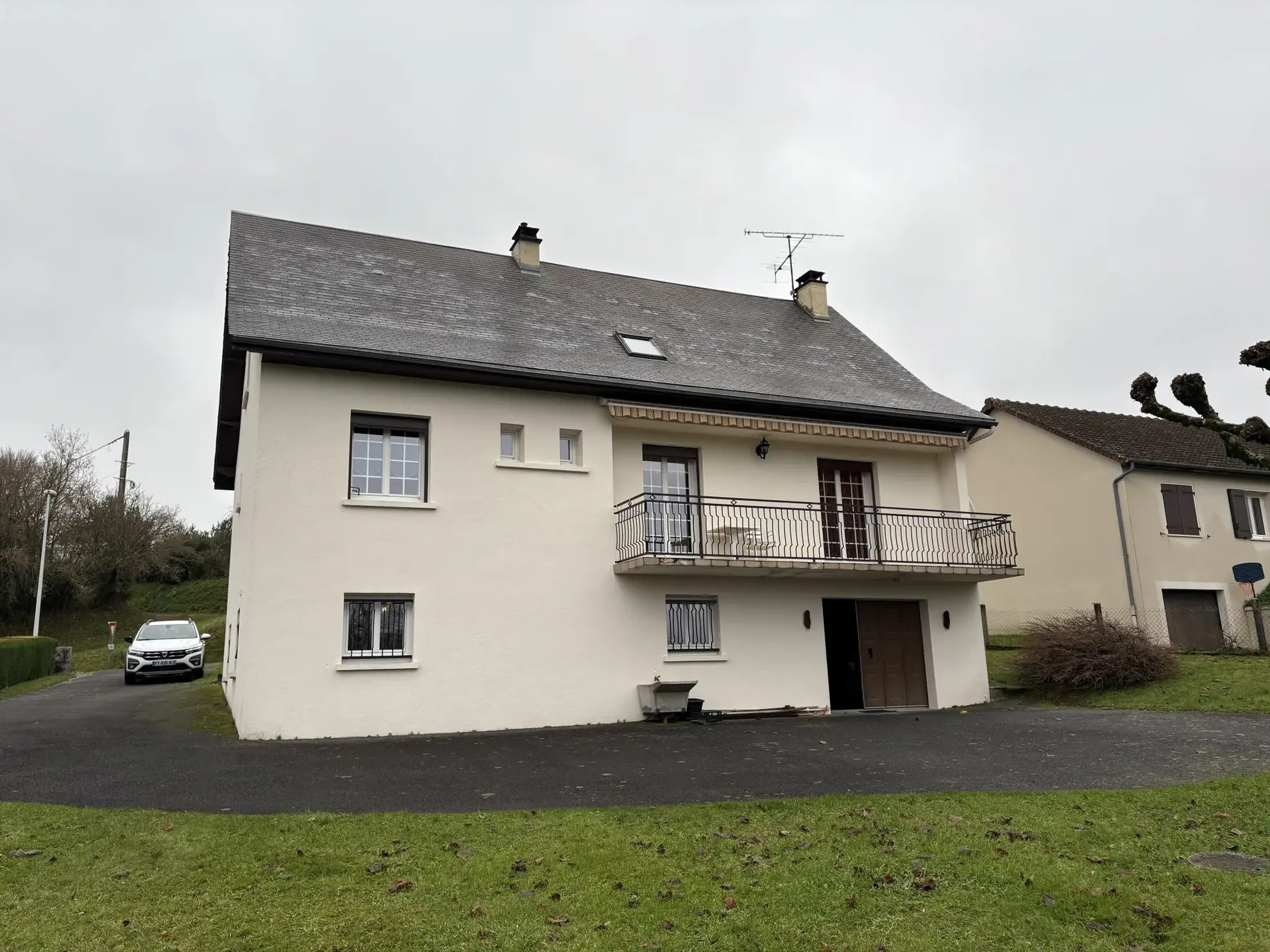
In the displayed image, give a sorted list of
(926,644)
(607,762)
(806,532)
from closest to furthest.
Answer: (607,762) → (806,532) → (926,644)

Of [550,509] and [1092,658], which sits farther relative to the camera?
[1092,658]

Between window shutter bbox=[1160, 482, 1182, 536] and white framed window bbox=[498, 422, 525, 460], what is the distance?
18.4m

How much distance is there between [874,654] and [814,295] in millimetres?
9647

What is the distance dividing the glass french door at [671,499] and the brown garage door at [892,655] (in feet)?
12.6

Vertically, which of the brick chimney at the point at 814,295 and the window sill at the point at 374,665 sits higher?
the brick chimney at the point at 814,295

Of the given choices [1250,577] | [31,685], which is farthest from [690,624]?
[31,685]

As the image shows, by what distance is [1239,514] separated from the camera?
84.1 feet

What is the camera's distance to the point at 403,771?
400 inches

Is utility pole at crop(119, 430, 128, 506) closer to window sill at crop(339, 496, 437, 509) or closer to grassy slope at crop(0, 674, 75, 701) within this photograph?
grassy slope at crop(0, 674, 75, 701)

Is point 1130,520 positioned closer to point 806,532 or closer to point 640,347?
point 806,532

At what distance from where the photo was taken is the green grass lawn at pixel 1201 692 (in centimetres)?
1452

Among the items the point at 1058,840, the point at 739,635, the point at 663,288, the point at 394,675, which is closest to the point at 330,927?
the point at 1058,840

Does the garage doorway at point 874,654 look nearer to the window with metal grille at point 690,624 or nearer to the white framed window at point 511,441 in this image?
the window with metal grille at point 690,624

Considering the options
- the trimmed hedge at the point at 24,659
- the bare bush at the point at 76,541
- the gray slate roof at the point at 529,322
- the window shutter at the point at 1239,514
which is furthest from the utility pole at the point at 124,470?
the window shutter at the point at 1239,514
